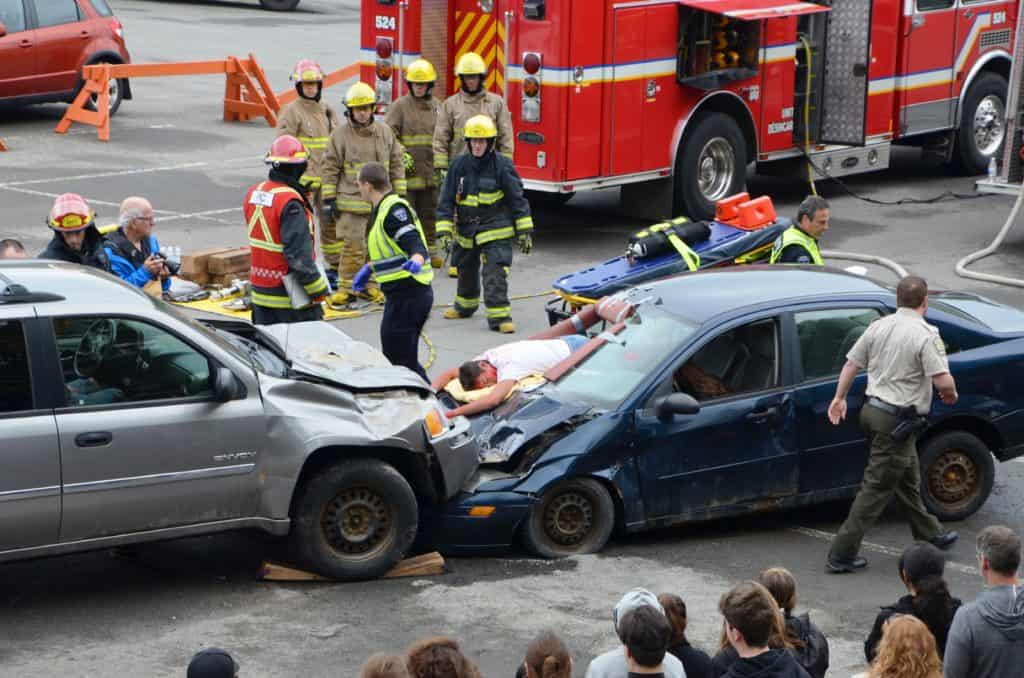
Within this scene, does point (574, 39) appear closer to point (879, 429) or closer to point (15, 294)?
point (879, 429)

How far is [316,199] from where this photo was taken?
14.7 m

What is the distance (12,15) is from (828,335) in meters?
14.4

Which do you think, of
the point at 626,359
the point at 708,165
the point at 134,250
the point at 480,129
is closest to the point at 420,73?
the point at 480,129

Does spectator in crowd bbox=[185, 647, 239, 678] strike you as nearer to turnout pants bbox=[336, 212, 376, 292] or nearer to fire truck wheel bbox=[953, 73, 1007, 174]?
turnout pants bbox=[336, 212, 376, 292]

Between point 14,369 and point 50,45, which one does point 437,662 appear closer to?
point 14,369

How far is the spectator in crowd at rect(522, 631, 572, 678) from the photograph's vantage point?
4914 millimetres

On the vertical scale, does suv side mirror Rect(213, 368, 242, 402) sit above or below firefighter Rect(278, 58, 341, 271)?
below

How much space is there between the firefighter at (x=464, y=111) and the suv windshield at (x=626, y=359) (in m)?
5.36

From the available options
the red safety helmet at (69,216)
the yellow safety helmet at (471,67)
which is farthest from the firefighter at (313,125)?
the red safety helmet at (69,216)

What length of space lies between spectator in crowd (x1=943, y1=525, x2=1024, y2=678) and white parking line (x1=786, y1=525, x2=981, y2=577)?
3121 millimetres

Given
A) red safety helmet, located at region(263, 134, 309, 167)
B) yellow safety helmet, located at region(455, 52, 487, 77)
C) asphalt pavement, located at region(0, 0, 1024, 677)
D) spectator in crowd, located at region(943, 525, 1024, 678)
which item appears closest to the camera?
spectator in crowd, located at region(943, 525, 1024, 678)

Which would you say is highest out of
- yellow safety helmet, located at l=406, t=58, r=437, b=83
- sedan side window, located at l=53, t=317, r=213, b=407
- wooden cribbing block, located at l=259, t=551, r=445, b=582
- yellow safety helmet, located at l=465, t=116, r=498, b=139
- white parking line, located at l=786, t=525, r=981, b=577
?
yellow safety helmet, located at l=406, t=58, r=437, b=83

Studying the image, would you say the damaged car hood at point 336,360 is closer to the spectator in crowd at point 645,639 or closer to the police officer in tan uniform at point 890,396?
the police officer in tan uniform at point 890,396

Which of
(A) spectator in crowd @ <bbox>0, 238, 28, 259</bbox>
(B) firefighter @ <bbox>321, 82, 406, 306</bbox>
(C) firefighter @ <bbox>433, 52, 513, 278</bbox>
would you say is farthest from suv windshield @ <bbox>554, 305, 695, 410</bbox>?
(C) firefighter @ <bbox>433, 52, 513, 278</bbox>
